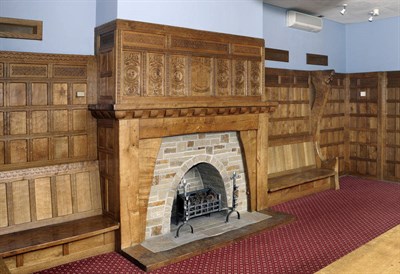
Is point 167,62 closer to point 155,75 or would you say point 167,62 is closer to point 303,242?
point 155,75

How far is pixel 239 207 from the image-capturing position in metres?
5.32

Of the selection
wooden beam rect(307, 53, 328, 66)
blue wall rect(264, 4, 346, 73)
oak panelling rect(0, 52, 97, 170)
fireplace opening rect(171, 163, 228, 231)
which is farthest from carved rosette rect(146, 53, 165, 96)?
wooden beam rect(307, 53, 328, 66)

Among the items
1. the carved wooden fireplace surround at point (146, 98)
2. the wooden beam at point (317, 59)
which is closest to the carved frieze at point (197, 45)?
the carved wooden fireplace surround at point (146, 98)

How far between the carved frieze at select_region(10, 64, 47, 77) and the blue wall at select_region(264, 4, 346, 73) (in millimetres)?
3659

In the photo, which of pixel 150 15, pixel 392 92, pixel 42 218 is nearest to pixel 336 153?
pixel 392 92

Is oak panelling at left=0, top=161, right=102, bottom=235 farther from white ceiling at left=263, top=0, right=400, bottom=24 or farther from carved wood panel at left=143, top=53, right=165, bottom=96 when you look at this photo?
white ceiling at left=263, top=0, right=400, bottom=24

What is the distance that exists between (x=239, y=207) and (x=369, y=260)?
104 inches

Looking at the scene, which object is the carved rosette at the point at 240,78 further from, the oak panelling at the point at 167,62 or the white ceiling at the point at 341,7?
the white ceiling at the point at 341,7

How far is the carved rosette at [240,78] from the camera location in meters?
5.03

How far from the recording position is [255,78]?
528cm

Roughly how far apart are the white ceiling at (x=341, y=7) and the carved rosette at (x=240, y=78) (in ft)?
5.63

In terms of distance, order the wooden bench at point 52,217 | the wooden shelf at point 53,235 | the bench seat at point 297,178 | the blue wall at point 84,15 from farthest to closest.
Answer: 1. the bench seat at point 297,178
2. the blue wall at point 84,15
3. the wooden bench at point 52,217
4. the wooden shelf at point 53,235

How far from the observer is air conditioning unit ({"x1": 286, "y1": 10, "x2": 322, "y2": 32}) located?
668 centimetres

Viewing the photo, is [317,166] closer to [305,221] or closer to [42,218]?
[305,221]
